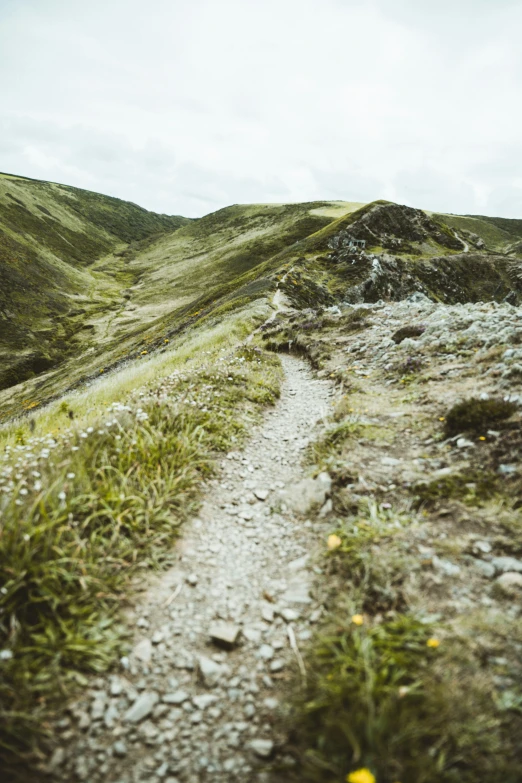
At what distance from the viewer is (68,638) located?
11.7 ft

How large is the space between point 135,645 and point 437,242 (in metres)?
79.8

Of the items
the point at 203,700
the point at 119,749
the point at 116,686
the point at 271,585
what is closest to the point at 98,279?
the point at 271,585

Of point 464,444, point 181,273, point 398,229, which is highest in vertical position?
point 181,273

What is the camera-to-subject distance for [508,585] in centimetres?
374

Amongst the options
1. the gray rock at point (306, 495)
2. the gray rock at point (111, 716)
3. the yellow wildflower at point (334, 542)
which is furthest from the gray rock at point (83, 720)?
the gray rock at point (306, 495)

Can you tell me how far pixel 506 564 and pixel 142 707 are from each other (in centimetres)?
393

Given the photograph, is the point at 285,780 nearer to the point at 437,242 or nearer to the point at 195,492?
the point at 195,492

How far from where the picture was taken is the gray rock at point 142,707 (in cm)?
325

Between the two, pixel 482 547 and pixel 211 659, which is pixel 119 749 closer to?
pixel 211 659

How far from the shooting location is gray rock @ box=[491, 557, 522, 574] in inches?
155

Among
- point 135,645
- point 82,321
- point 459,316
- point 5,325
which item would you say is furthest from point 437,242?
point 5,325

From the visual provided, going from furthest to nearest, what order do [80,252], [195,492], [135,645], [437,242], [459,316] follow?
[80,252] → [437,242] → [459,316] → [195,492] → [135,645]

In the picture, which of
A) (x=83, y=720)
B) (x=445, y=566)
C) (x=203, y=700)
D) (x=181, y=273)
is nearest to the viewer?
(x=83, y=720)

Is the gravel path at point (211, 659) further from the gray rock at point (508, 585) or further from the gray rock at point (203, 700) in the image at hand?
the gray rock at point (508, 585)
